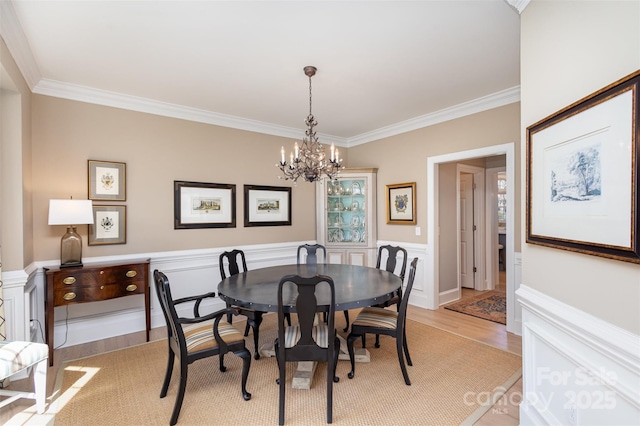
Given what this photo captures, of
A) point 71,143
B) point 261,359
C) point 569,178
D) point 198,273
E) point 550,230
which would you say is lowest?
point 261,359

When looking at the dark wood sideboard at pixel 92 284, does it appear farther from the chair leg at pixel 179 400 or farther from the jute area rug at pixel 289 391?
the chair leg at pixel 179 400

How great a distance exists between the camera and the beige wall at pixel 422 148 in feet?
11.4

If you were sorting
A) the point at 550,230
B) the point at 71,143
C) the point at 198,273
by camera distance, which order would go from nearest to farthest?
the point at 550,230 < the point at 71,143 < the point at 198,273

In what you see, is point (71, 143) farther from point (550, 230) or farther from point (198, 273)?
point (550, 230)

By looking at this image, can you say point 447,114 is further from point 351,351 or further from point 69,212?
point 69,212

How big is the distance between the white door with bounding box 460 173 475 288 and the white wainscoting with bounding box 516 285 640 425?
384cm

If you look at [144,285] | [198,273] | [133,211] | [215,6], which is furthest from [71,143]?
[215,6]

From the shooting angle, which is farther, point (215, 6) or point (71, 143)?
point (71, 143)

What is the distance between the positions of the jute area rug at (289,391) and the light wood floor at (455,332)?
0.09 metres

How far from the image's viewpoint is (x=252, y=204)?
4.45m

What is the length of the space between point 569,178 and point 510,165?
2.28 m

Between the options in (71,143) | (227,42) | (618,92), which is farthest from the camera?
(71,143)

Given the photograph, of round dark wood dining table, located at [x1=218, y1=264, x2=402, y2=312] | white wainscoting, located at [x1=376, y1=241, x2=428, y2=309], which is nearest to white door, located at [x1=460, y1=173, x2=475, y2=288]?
white wainscoting, located at [x1=376, y1=241, x2=428, y2=309]

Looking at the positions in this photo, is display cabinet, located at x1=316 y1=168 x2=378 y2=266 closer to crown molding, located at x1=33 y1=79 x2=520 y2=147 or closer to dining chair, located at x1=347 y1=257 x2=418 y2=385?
crown molding, located at x1=33 y1=79 x2=520 y2=147
